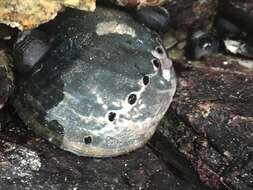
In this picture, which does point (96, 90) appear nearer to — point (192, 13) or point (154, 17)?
point (154, 17)

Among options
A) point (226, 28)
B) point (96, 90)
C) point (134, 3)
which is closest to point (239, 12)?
point (226, 28)

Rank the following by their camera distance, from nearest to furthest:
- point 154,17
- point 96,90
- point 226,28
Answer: point 96,90, point 154,17, point 226,28

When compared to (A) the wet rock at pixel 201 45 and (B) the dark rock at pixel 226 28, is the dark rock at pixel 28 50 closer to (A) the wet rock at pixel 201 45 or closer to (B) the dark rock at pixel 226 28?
(A) the wet rock at pixel 201 45

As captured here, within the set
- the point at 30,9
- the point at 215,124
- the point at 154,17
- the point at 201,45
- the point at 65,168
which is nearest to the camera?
the point at 30,9

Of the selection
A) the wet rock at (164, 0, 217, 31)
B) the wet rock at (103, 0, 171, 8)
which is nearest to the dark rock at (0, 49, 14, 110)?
the wet rock at (103, 0, 171, 8)

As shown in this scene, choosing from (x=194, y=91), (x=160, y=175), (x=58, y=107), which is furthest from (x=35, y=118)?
(x=194, y=91)

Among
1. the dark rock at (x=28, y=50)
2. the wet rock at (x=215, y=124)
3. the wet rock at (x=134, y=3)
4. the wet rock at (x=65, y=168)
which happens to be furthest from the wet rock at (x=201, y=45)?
the dark rock at (x=28, y=50)
